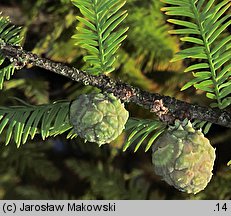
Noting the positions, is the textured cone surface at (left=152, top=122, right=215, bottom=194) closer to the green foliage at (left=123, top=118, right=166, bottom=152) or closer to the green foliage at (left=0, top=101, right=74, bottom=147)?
the green foliage at (left=123, top=118, right=166, bottom=152)

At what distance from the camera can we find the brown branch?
0.67m

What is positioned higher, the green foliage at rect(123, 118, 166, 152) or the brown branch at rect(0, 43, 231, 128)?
the brown branch at rect(0, 43, 231, 128)

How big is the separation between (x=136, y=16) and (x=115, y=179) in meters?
0.58

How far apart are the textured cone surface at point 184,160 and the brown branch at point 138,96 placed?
2.0 inches

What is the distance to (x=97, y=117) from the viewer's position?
2.07ft

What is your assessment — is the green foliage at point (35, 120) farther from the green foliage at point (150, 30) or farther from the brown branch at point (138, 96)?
the green foliage at point (150, 30)

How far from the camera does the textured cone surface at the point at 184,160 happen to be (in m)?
0.62

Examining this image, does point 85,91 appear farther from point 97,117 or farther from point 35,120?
point 97,117

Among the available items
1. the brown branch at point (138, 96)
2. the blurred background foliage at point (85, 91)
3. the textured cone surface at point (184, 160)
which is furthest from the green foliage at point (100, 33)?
the blurred background foliage at point (85, 91)

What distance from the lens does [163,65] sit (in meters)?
1.16

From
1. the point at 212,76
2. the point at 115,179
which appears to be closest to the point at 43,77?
the point at 115,179

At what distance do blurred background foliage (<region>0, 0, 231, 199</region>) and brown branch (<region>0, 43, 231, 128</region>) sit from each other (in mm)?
424

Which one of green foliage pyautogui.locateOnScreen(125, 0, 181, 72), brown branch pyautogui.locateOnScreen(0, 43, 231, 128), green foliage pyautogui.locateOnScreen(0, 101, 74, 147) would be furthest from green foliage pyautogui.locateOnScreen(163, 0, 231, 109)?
green foliage pyautogui.locateOnScreen(125, 0, 181, 72)

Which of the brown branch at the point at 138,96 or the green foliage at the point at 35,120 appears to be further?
the green foliage at the point at 35,120
